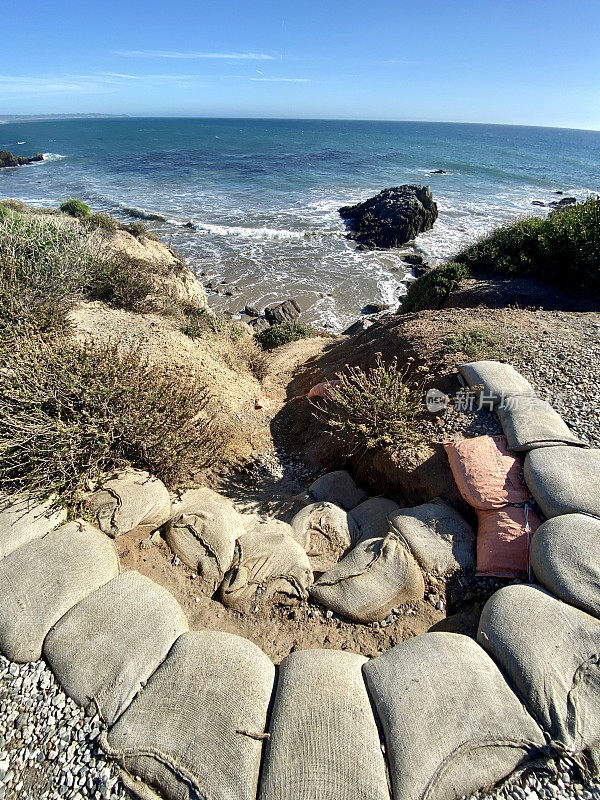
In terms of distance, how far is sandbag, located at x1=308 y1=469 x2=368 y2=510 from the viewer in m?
4.91

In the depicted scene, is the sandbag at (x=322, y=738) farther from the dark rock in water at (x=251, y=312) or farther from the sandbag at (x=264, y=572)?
the dark rock in water at (x=251, y=312)

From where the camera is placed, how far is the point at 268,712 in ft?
8.49

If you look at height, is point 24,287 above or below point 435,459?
above

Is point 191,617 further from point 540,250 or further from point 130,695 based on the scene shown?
point 540,250

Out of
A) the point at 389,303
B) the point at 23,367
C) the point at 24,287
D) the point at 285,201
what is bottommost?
the point at 389,303

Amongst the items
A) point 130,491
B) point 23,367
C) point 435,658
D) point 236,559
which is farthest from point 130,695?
point 23,367

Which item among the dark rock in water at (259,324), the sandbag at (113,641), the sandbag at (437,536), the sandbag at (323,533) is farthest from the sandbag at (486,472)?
the dark rock in water at (259,324)

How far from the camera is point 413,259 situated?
23219mm

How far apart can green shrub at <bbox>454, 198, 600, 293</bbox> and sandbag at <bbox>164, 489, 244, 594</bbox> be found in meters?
8.90

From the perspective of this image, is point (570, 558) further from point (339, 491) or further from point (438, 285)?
point (438, 285)

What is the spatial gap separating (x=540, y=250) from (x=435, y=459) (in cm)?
753

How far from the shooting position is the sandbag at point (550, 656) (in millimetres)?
2389

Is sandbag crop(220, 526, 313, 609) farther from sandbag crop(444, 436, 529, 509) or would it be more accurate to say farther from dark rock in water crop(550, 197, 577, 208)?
dark rock in water crop(550, 197, 577, 208)

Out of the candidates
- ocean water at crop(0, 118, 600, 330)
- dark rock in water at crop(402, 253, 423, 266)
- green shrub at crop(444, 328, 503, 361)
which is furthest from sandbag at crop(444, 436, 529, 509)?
dark rock in water at crop(402, 253, 423, 266)
